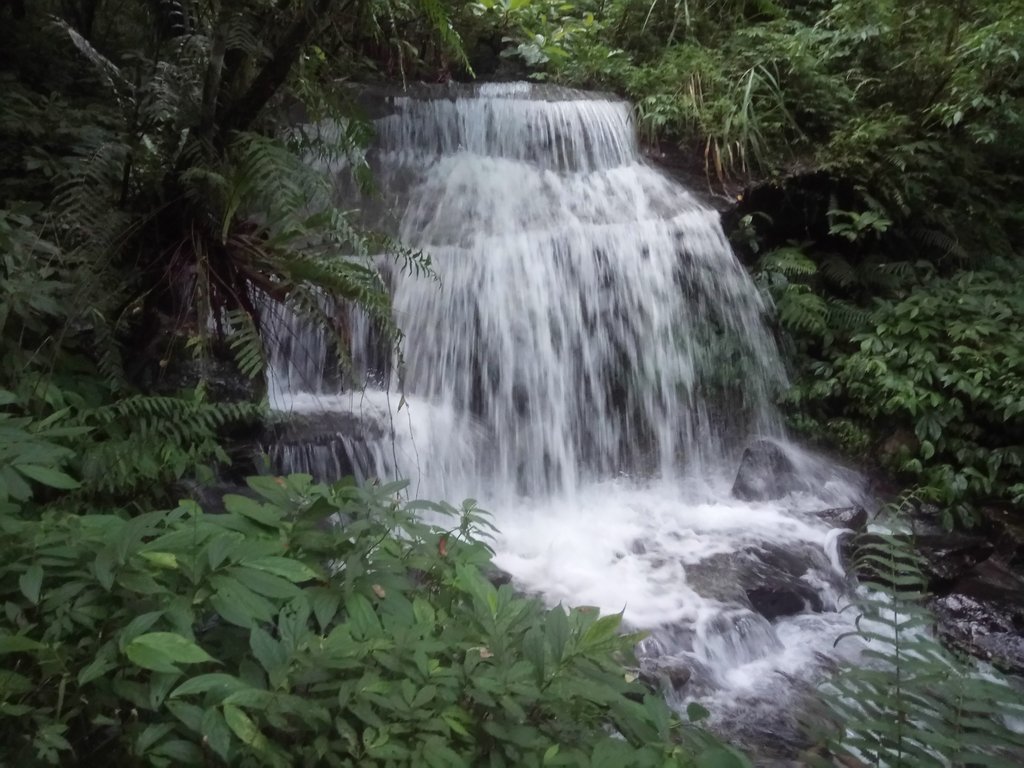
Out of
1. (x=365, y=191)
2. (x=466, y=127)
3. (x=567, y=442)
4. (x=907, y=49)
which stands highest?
(x=907, y=49)

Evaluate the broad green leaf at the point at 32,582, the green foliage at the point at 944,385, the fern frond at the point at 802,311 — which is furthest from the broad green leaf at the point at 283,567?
the fern frond at the point at 802,311

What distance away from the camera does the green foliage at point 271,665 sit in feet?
4.38

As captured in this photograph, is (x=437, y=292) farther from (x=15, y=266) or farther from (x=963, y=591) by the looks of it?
(x=963, y=591)

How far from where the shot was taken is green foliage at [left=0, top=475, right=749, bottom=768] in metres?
1.33

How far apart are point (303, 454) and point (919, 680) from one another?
11.1 ft

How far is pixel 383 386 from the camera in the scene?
5230 millimetres

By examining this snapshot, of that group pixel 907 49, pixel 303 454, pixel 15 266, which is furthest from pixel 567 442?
pixel 907 49

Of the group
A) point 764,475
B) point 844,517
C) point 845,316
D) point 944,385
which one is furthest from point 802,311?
point 844,517

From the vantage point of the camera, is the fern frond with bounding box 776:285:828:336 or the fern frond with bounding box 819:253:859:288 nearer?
the fern frond with bounding box 776:285:828:336

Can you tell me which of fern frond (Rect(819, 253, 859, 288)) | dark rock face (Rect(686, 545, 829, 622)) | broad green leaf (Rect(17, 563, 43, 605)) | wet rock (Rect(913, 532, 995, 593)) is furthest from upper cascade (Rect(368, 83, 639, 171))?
broad green leaf (Rect(17, 563, 43, 605))

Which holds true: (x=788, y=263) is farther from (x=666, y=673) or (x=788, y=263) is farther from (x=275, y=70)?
(x=275, y=70)

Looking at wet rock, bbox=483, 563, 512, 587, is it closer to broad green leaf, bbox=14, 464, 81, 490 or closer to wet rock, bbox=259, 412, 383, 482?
wet rock, bbox=259, 412, 383, 482

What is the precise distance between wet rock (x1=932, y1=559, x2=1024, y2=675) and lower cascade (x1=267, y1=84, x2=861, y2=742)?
Answer: 2.11 ft

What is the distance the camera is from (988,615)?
4434 millimetres
